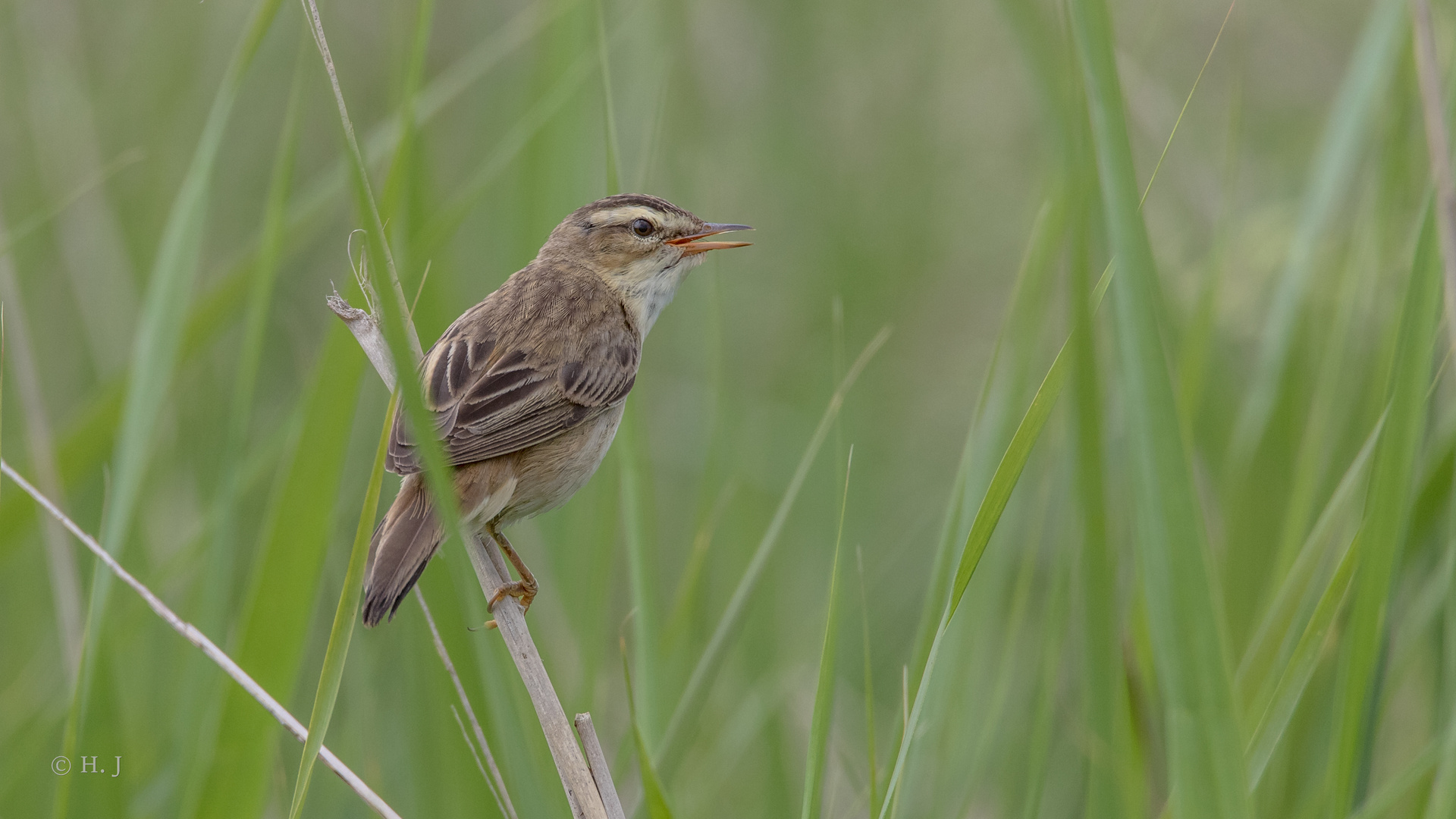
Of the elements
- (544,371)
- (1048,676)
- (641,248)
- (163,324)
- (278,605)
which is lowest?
(1048,676)

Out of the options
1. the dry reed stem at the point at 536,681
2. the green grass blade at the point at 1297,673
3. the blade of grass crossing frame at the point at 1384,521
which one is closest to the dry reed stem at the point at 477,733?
the dry reed stem at the point at 536,681

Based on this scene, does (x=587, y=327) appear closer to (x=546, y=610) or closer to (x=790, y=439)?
(x=546, y=610)

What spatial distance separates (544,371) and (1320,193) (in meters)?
2.25

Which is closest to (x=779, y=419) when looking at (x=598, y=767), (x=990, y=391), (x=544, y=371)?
(x=544, y=371)

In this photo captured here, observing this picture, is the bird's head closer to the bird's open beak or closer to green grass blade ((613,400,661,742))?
the bird's open beak

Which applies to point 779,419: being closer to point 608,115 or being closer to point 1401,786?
point 608,115

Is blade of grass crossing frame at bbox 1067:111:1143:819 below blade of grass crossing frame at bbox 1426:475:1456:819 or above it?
above

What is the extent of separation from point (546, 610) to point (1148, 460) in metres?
3.31

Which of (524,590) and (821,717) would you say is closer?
(821,717)

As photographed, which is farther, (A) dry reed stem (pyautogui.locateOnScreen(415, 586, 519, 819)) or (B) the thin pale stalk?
(B) the thin pale stalk

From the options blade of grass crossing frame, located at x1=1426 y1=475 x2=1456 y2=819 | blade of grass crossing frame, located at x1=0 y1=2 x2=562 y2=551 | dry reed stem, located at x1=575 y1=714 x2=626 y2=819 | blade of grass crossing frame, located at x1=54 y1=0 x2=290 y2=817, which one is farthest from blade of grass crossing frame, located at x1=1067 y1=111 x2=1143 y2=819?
blade of grass crossing frame, located at x1=54 y1=0 x2=290 y2=817

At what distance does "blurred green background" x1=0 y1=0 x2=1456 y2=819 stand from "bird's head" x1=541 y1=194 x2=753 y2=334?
15cm

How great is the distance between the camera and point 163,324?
2.61 m

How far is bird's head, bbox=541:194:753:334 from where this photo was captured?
379 cm
